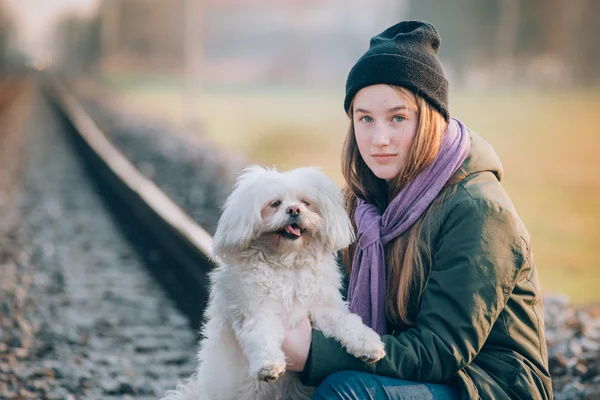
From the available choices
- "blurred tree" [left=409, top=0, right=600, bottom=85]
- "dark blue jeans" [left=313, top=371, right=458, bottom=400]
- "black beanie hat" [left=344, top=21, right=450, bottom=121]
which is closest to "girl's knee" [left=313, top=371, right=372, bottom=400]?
"dark blue jeans" [left=313, top=371, right=458, bottom=400]

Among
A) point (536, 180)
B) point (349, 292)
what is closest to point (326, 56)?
point (536, 180)

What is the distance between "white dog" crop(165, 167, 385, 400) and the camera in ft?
9.48

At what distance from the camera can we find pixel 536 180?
12.2m

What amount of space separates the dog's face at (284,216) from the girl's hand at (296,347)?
1.11ft

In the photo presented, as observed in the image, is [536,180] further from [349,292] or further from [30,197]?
[349,292]

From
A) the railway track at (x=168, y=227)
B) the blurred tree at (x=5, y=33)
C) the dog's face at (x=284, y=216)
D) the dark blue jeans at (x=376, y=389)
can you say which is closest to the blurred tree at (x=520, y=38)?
the railway track at (x=168, y=227)

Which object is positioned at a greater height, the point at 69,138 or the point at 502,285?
the point at 502,285

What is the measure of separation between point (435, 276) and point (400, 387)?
408 millimetres

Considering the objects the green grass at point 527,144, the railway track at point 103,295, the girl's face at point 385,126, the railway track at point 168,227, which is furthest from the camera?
the green grass at point 527,144

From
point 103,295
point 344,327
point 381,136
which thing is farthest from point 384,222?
point 103,295

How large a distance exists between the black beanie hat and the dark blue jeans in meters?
1.03

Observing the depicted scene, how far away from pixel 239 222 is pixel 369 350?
0.71m

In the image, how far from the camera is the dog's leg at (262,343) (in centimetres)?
260

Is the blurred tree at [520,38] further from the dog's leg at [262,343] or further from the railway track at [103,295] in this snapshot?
the dog's leg at [262,343]
